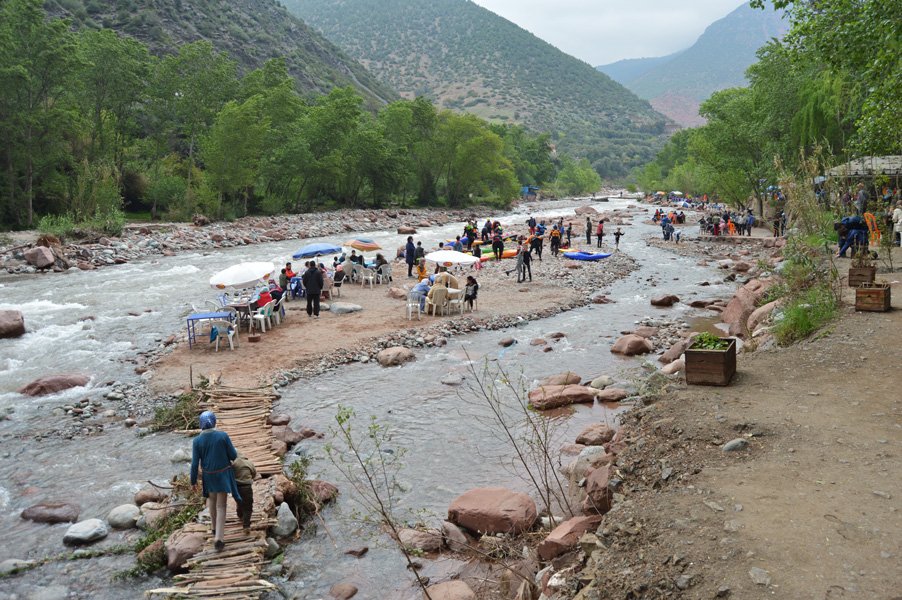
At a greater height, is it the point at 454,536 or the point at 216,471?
the point at 216,471

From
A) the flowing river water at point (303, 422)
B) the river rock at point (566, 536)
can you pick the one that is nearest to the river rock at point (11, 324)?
the flowing river water at point (303, 422)

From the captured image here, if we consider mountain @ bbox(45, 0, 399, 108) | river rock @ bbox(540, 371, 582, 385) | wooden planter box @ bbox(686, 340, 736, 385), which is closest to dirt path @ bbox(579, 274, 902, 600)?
wooden planter box @ bbox(686, 340, 736, 385)

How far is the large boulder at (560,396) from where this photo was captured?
1023 centimetres

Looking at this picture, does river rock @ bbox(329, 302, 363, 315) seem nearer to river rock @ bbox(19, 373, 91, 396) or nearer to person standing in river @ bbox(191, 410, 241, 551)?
river rock @ bbox(19, 373, 91, 396)

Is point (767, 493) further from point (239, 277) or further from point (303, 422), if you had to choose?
point (239, 277)

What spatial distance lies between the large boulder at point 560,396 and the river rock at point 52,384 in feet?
29.6

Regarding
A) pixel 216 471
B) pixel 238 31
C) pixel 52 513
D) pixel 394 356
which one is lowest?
pixel 52 513

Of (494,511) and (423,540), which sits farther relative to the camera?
(494,511)

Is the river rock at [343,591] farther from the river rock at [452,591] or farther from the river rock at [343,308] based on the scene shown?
the river rock at [343,308]

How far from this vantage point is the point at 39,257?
24812 mm

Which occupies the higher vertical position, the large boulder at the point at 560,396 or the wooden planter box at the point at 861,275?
the wooden planter box at the point at 861,275

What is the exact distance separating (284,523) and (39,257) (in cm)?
2445

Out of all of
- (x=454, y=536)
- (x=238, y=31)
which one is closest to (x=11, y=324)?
(x=454, y=536)

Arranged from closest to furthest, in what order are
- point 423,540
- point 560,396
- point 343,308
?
point 423,540, point 560,396, point 343,308
